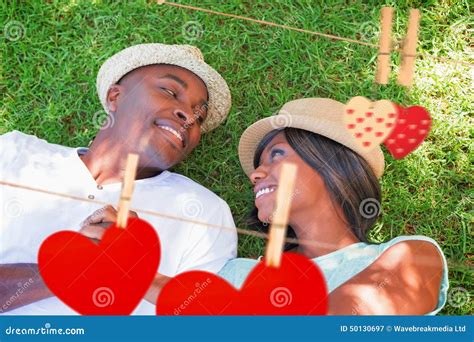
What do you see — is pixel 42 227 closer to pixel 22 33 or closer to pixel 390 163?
pixel 22 33

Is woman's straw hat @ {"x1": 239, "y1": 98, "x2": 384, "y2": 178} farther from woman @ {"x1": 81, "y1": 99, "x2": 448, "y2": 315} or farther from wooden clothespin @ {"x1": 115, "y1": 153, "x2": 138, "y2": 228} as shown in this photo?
wooden clothespin @ {"x1": 115, "y1": 153, "x2": 138, "y2": 228}

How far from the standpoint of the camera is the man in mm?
2609

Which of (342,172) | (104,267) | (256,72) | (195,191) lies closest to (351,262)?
(342,172)

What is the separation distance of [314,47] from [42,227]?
5.00ft

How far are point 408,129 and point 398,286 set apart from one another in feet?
1.86

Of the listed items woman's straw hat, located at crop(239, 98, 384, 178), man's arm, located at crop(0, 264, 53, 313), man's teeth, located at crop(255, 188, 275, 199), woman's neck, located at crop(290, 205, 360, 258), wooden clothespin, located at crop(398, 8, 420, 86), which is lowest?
man's arm, located at crop(0, 264, 53, 313)

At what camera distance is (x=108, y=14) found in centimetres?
315

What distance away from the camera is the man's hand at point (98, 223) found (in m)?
2.24

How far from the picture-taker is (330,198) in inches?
99.3

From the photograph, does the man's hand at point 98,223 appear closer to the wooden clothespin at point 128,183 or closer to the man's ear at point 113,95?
the wooden clothespin at point 128,183

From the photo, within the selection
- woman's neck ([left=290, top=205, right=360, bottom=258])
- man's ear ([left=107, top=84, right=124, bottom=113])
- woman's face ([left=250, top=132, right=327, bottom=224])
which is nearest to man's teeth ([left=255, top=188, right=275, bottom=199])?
woman's face ([left=250, top=132, right=327, bottom=224])

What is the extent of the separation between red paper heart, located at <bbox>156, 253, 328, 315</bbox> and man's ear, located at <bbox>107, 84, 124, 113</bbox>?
0.99 meters

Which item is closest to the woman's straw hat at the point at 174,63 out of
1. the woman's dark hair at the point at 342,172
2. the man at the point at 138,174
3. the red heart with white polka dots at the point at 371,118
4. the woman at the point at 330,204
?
the man at the point at 138,174

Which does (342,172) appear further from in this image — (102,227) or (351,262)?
(102,227)
